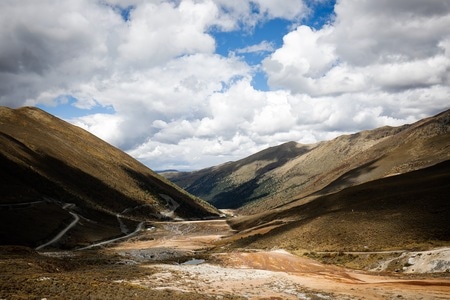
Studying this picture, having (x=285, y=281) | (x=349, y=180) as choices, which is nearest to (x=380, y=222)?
(x=285, y=281)

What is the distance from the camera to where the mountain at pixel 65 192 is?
86.9 metres

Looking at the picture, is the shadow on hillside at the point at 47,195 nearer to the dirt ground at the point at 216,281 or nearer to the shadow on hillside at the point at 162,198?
the shadow on hillside at the point at 162,198

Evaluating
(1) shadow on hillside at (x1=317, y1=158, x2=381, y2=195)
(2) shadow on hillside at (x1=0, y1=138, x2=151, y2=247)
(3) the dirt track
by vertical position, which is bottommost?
(3) the dirt track

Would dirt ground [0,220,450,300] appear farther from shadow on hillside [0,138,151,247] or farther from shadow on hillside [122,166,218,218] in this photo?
shadow on hillside [122,166,218,218]

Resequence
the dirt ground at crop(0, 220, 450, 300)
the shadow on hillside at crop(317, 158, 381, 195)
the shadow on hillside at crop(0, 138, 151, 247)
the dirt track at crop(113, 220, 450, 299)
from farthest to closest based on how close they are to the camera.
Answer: the shadow on hillside at crop(317, 158, 381, 195), the shadow on hillside at crop(0, 138, 151, 247), the dirt track at crop(113, 220, 450, 299), the dirt ground at crop(0, 220, 450, 300)

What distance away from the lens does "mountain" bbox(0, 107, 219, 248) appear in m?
86.9

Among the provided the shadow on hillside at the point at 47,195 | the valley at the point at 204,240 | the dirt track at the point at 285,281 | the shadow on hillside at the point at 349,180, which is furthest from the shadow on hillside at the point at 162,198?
the dirt track at the point at 285,281

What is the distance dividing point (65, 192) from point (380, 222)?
104 m

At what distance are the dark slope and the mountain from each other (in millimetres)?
49246

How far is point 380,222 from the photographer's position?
62.5 meters

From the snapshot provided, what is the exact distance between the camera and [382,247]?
54.2 metres

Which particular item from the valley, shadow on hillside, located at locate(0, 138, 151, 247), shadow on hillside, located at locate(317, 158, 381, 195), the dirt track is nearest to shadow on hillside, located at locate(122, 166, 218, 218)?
the valley

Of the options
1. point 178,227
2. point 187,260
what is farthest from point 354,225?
point 178,227

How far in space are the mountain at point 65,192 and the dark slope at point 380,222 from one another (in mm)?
49246
